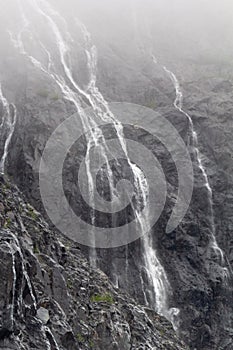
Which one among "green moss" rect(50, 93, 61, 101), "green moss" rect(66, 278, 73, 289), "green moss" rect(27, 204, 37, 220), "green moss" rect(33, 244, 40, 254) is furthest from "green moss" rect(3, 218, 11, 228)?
"green moss" rect(50, 93, 61, 101)

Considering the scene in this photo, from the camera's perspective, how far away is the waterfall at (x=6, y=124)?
1646 inches

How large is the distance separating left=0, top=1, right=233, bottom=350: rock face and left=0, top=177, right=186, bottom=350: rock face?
53 millimetres

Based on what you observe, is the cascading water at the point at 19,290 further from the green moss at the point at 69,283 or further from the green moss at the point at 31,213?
the green moss at the point at 31,213

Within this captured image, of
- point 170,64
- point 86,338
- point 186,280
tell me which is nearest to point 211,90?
point 170,64

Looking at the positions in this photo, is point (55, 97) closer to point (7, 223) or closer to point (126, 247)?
point (126, 247)

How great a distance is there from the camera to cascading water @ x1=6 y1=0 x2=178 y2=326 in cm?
3794

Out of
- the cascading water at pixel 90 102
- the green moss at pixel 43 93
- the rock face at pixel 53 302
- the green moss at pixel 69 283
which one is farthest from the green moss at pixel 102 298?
the green moss at pixel 43 93

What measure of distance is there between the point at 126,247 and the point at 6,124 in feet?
47.3

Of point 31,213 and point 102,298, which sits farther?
point 31,213

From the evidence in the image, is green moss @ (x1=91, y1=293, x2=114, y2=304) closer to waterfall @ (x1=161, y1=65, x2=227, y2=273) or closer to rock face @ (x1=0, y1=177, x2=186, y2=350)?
rock face @ (x1=0, y1=177, x2=186, y2=350)

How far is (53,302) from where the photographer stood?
63.1 ft

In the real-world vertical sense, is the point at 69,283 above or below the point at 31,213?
below

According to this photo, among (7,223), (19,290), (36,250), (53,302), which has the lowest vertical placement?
(53,302)

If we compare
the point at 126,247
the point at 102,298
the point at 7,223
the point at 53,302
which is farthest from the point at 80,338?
→ the point at 126,247
